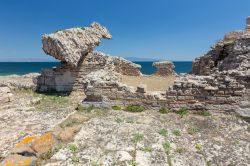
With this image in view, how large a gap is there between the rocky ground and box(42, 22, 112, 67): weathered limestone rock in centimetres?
421

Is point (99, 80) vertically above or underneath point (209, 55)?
underneath

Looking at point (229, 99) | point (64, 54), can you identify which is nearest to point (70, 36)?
point (64, 54)

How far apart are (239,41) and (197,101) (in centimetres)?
562

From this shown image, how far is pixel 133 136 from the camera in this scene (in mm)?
6418

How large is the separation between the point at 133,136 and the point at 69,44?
7.86 meters

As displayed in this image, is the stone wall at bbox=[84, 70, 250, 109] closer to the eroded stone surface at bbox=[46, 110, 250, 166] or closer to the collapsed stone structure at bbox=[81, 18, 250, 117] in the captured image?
the collapsed stone structure at bbox=[81, 18, 250, 117]

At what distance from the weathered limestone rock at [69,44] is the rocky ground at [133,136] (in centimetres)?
421

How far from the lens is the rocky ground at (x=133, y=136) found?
5.40m

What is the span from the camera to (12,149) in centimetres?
575

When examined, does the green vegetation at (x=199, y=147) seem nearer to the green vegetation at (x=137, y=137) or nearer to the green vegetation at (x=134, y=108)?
the green vegetation at (x=137, y=137)

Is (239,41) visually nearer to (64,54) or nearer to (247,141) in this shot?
(247,141)

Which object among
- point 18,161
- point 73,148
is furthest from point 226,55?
point 18,161

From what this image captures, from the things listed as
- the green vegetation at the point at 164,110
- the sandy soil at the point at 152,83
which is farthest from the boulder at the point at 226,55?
the green vegetation at the point at 164,110

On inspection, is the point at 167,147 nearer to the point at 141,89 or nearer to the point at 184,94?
the point at 184,94
